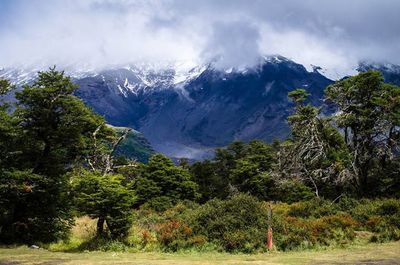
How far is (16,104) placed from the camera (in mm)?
28422

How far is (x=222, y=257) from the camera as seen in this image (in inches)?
798

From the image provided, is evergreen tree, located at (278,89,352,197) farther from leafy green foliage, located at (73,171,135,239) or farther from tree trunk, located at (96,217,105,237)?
tree trunk, located at (96,217,105,237)

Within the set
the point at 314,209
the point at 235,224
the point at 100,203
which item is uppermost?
the point at 100,203

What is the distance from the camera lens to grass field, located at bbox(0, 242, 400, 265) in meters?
17.9

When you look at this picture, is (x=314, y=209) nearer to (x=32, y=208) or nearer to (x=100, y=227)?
(x=100, y=227)

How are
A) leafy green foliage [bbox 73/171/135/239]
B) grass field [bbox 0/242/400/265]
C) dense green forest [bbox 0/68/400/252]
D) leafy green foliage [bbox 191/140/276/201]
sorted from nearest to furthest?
grass field [bbox 0/242/400/265]
dense green forest [bbox 0/68/400/252]
leafy green foliage [bbox 73/171/135/239]
leafy green foliage [bbox 191/140/276/201]

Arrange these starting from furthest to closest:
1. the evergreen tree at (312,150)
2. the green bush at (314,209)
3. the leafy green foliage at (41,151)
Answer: the evergreen tree at (312,150)
the green bush at (314,209)
the leafy green foliage at (41,151)

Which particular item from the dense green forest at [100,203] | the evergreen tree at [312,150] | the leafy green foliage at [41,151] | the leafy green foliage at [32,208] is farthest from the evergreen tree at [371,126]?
the leafy green foliage at [32,208]

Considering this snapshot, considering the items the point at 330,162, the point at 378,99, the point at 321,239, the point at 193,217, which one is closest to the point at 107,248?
the point at 193,217

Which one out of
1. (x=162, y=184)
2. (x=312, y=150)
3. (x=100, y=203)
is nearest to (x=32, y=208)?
(x=100, y=203)

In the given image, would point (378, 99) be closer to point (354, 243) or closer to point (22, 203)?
point (354, 243)

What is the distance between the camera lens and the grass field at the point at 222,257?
17.9 m

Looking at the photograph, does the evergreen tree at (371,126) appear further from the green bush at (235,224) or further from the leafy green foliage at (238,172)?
the leafy green foliage at (238,172)

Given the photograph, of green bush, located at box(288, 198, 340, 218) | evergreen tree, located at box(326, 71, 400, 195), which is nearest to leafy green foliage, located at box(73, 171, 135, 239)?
green bush, located at box(288, 198, 340, 218)
